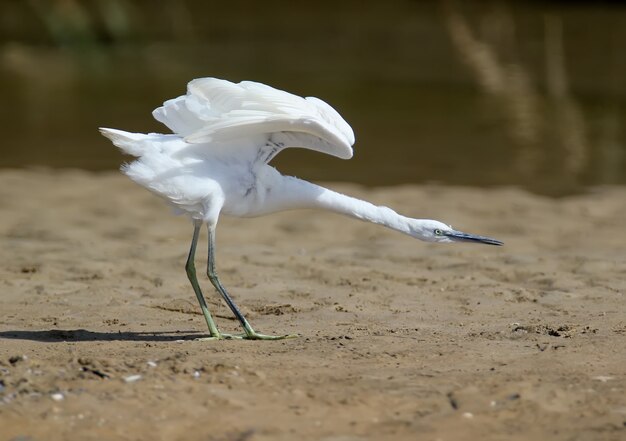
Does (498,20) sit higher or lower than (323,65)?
higher

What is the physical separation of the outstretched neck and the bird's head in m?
0.03

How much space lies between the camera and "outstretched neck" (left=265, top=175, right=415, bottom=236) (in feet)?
19.9

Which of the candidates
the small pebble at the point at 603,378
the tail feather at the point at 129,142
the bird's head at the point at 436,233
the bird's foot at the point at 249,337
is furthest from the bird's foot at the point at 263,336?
the small pebble at the point at 603,378

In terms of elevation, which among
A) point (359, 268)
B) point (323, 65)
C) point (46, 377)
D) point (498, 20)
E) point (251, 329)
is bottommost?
point (46, 377)

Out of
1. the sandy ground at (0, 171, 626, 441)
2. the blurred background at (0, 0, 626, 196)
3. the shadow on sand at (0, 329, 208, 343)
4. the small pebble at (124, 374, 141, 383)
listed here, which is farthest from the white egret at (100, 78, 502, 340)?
the blurred background at (0, 0, 626, 196)

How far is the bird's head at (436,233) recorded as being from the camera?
6.09 metres

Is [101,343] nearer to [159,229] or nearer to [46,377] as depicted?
[46,377]

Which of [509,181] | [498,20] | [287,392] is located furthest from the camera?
[498,20]


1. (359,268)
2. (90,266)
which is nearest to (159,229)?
(90,266)

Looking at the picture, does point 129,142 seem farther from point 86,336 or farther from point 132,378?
point 132,378

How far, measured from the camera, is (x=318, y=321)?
6473 millimetres

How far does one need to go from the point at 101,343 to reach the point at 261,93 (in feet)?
5.19

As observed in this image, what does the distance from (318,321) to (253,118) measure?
141 centimetres

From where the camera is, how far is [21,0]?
23.3 metres
